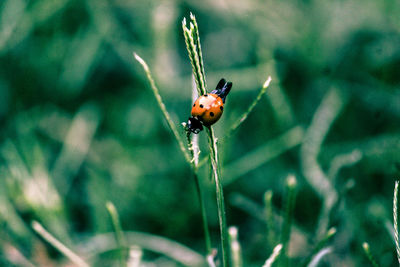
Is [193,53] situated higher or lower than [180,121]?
lower

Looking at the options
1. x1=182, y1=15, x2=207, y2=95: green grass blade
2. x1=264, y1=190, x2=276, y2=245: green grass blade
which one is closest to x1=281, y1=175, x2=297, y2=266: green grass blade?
x1=264, y1=190, x2=276, y2=245: green grass blade

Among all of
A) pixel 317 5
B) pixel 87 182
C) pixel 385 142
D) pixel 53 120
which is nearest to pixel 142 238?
pixel 87 182

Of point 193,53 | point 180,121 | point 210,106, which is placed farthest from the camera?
point 180,121

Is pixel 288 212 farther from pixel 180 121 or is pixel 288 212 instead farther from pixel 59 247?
pixel 180 121

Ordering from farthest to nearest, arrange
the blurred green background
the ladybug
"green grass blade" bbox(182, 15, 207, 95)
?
the blurred green background
the ladybug
"green grass blade" bbox(182, 15, 207, 95)

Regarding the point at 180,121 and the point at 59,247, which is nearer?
the point at 59,247

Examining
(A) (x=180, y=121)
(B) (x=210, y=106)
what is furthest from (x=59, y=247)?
(A) (x=180, y=121)

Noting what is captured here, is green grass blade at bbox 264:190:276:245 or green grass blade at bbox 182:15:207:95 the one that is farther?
green grass blade at bbox 264:190:276:245

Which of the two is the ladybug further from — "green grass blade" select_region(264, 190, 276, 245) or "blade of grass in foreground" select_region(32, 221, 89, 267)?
"blade of grass in foreground" select_region(32, 221, 89, 267)
